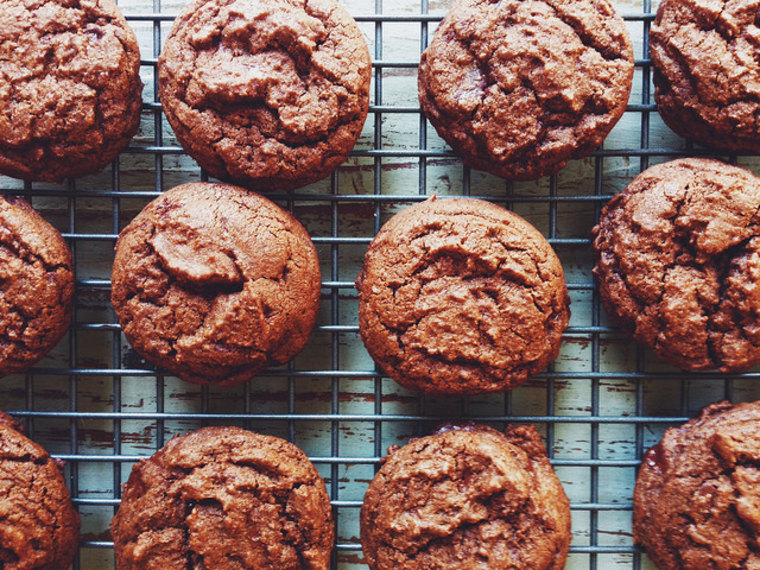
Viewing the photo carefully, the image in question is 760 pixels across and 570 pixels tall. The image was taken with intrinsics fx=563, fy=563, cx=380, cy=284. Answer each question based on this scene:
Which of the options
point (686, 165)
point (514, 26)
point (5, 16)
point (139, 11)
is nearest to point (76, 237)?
point (5, 16)

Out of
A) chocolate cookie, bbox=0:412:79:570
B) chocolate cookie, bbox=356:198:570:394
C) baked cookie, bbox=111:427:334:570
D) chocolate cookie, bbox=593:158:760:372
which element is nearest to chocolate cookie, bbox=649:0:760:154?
chocolate cookie, bbox=593:158:760:372

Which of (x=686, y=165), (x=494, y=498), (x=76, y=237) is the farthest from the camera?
(x=76, y=237)

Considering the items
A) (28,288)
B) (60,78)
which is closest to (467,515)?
(28,288)

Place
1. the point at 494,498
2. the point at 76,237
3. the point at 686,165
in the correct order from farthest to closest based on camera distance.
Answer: the point at 76,237 → the point at 686,165 → the point at 494,498

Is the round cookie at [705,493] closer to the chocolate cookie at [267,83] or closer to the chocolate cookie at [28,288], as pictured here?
the chocolate cookie at [267,83]

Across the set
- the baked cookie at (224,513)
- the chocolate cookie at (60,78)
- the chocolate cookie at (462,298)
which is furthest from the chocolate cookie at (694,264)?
the chocolate cookie at (60,78)

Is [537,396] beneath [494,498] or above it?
above

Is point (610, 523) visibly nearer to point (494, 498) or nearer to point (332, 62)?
point (494, 498)

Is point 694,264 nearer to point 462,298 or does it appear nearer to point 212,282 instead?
point 462,298
